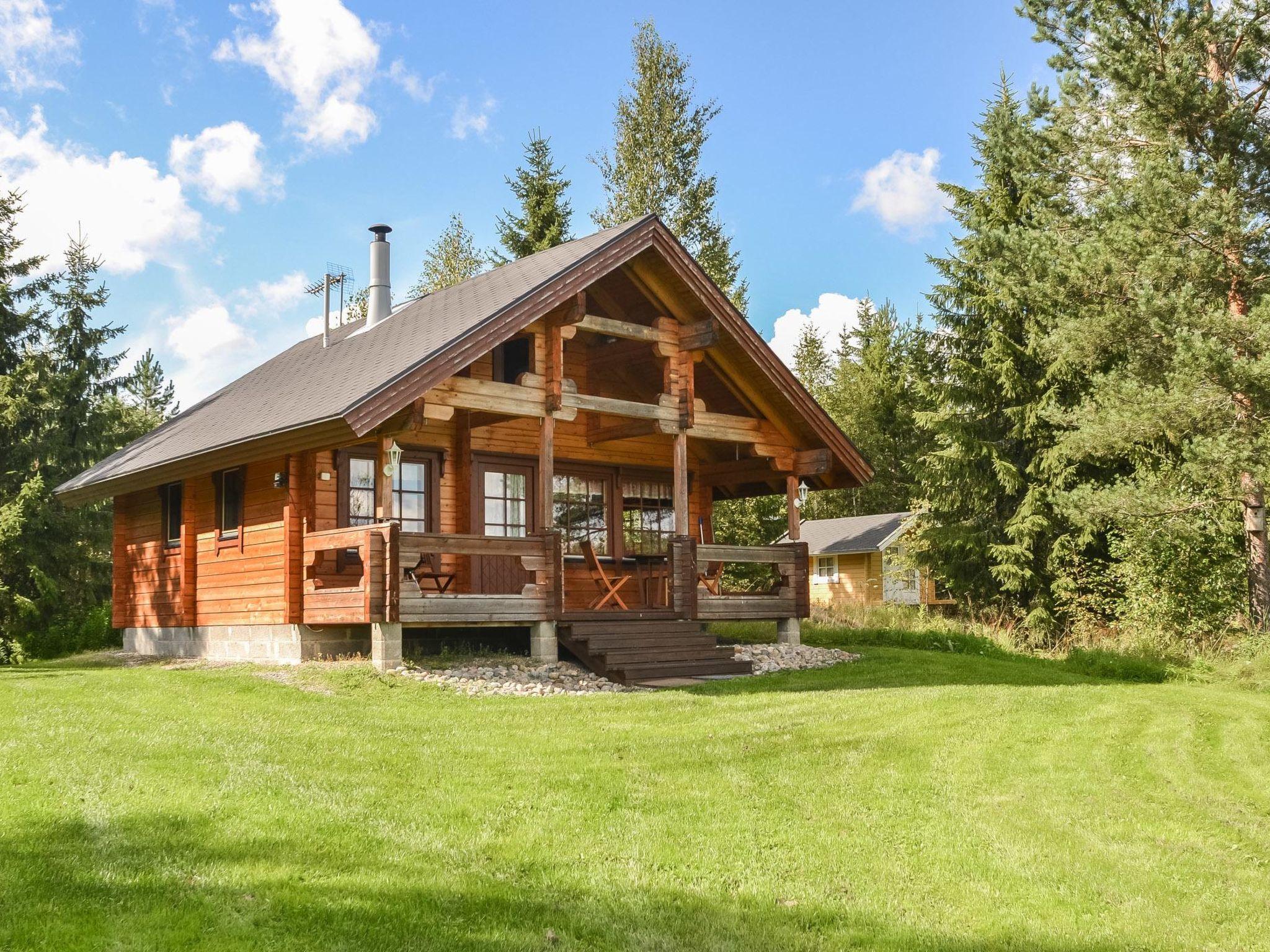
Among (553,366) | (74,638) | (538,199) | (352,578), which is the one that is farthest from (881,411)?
(352,578)

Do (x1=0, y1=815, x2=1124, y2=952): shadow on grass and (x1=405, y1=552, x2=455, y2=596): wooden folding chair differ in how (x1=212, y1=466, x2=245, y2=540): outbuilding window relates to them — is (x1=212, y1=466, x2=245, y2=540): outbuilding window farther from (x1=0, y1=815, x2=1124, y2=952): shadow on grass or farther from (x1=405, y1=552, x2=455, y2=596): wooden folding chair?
(x1=0, y1=815, x2=1124, y2=952): shadow on grass

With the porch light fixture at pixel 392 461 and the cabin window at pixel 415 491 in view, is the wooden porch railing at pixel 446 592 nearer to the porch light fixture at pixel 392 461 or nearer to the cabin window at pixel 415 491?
the porch light fixture at pixel 392 461

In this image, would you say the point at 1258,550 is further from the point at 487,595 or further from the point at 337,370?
the point at 337,370

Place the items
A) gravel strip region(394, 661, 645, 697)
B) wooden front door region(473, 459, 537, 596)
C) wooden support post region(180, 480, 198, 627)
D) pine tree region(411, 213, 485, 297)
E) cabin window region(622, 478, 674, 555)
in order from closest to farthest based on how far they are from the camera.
→ gravel strip region(394, 661, 645, 697) < wooden front door region(473, 459, 537, 596) < wooden support post region(180, 480, 198, 627) < cabin window region(622, 478, 674, 555) < pine tree region(411, 213, 485, 297)

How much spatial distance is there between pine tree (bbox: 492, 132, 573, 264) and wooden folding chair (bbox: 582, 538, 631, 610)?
667 inches

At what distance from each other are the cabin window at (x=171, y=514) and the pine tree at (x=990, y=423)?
14.0 metres

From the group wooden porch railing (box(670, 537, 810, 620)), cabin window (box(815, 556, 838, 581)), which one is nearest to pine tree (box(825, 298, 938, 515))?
cabin window (box(815, 556, 838, 581))

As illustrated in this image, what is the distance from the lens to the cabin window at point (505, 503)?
1708cm

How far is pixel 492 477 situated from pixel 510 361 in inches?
65.9

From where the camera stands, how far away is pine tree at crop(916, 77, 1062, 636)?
2306 cm

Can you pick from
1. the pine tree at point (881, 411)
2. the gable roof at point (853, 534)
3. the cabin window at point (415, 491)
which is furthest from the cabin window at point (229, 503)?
the pine tree at point (881, 411)

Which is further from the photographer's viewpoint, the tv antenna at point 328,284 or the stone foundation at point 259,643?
the tv antenna at point 328,284

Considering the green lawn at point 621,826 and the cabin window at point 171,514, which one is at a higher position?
the cabin window at point 171,514

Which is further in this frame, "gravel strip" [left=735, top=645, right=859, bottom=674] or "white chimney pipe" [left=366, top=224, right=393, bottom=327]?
"white chimney pipe" [left=366, top=224, right=393, bottom=327]
